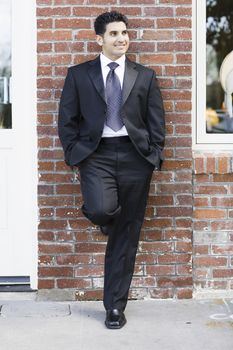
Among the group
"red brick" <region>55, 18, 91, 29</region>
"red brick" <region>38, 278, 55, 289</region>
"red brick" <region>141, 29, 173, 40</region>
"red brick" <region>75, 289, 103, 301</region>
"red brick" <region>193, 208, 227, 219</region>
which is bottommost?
"red brick" <region>75, 289, 103, 301</region>

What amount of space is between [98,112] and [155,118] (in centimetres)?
40

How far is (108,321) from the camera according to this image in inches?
204

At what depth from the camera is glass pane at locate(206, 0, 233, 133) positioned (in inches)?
233

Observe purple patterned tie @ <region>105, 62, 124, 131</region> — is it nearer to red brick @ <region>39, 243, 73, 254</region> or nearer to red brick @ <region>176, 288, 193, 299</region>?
red brick @ <region>39, 243, 73, 254</region>

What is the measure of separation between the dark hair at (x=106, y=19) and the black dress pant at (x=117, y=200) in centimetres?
73

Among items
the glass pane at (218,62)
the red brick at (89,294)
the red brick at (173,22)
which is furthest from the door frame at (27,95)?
the glass pane at (218,62)

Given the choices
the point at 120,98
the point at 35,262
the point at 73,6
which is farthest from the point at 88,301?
the point at 73,6

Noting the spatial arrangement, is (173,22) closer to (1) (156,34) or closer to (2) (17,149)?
(1) (156,34)

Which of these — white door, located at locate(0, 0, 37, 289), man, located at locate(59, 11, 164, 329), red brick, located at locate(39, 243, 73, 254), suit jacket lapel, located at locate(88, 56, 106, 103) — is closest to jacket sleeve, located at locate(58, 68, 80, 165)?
man, located at locate(59, 11, 164, 329)

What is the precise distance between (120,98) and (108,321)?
1.47 m

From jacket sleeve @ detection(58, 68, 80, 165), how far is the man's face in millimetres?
323

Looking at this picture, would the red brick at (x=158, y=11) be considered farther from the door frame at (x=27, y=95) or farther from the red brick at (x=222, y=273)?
the red brick at (x=222, y=273)

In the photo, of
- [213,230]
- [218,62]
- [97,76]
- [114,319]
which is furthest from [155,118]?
[114,319]

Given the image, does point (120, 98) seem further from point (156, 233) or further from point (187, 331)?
point (187, 331)
